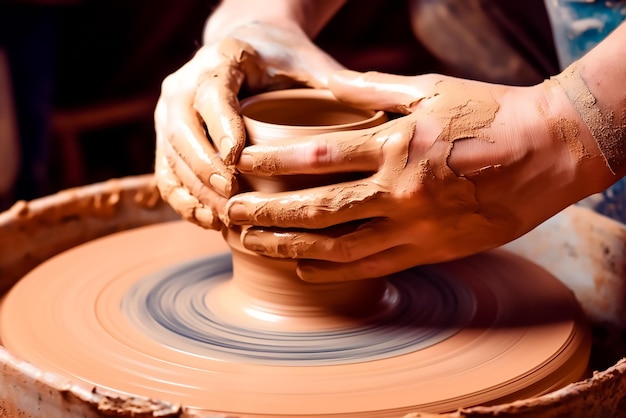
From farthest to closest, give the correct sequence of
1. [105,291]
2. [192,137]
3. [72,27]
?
1. [72,27]
2. [105,291]
3. [192,137]

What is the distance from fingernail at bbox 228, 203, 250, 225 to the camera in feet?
3.95

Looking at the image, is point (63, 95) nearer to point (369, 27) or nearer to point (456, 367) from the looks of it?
point (369, 27)

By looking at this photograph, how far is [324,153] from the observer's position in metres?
1.17

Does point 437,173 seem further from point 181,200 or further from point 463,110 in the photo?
point 181,200

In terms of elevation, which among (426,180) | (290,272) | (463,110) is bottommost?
(290,272)

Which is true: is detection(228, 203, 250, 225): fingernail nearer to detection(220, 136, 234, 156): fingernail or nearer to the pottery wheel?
detection(220, 136, 234, 156): fingernail

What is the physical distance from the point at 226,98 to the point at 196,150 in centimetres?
10

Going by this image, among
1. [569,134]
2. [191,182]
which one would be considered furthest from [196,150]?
[569,134]

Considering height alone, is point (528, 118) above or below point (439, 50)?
below

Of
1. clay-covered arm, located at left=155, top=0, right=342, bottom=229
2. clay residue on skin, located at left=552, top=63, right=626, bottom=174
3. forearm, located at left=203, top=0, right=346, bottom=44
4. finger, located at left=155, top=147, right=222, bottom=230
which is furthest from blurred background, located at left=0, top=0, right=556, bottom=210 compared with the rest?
clay residue on skin, located at left=552, top=63, right=626, bottom=174

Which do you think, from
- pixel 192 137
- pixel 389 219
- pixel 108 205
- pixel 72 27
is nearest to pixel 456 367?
pixel 389 219

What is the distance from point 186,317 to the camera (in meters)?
1.38

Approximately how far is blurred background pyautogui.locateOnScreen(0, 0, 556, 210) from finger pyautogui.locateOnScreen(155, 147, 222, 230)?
5.64ft

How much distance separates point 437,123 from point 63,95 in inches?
129
